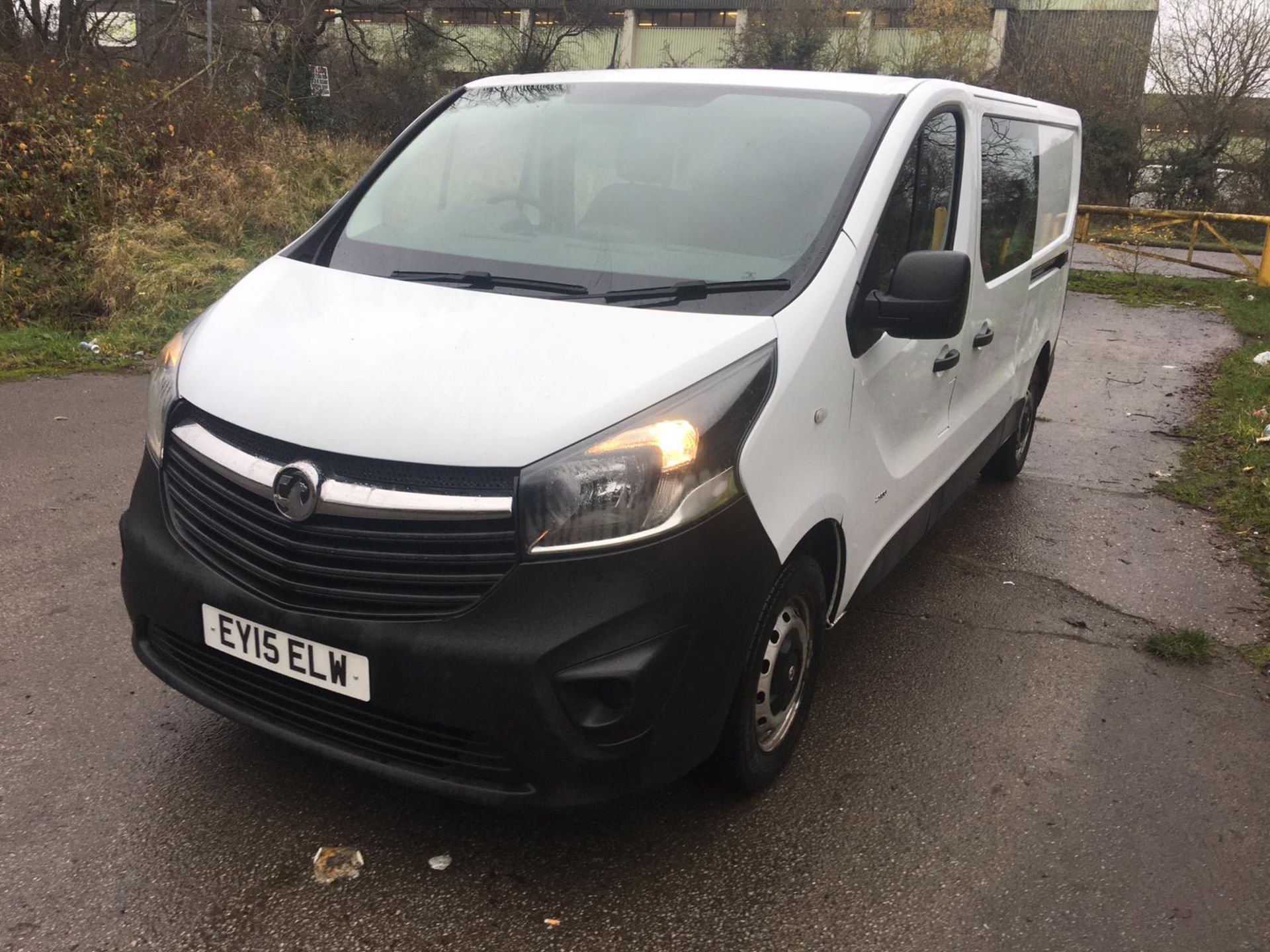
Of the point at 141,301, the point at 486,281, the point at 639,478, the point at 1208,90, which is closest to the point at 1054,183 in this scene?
the point at 486,281

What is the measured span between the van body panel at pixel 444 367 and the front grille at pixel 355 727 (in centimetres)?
57

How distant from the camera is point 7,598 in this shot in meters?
3.86

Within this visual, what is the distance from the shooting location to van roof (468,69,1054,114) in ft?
11.4

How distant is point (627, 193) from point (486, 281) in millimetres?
610

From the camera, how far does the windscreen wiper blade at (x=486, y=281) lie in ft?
9.48

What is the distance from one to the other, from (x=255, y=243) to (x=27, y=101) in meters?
2.17

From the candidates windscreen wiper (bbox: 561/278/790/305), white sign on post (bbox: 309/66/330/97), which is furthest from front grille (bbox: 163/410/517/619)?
white sign on post (bbox: 309/66/330/97)

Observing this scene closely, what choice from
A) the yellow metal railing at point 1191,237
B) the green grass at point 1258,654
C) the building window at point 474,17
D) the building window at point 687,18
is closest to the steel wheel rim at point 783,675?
the green grass at point 1258,654

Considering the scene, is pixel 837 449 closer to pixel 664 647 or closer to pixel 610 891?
pixel 664 647

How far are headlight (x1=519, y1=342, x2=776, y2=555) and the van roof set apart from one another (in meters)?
1.57

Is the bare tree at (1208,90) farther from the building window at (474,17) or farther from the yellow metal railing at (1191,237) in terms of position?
the building window at (474,17)

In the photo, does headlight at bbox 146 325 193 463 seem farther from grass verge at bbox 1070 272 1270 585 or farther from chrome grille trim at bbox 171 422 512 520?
grass verge at bbox 1070 272 1270 585

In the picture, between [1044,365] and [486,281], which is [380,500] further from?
[1044,365]

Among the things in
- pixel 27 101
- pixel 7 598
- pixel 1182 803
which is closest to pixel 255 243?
pixel 27 101
